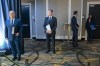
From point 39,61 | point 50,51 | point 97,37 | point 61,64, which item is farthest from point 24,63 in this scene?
point 97,37

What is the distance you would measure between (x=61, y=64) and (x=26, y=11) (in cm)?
658

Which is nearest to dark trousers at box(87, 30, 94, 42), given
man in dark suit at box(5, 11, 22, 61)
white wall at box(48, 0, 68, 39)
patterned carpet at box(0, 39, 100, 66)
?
white wall at box(48, 0, 68, 39)

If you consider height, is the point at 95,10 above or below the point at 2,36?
above

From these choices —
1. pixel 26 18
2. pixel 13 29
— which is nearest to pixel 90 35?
pixel 26 18

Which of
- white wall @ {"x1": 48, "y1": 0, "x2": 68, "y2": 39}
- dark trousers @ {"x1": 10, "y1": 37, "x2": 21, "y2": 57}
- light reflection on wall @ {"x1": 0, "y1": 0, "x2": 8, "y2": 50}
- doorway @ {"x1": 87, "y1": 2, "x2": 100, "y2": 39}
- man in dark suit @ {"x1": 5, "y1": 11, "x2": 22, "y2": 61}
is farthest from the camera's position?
doorway @ {"x1": 87, "y1": 2, "x2": 100, "y2": 39}

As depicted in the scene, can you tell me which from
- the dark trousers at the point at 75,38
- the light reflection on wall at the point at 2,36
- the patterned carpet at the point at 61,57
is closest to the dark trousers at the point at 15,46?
the patterned carpet at the point at 61,57

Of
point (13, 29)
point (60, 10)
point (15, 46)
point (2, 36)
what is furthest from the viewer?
point (60, 10)

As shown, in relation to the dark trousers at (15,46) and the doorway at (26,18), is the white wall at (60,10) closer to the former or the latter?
the doorway at (26,18)

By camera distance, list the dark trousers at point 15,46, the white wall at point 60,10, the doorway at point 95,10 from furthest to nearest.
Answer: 1. the doorway at point 95,10
2. the white wall at point 60,10
3. the dark trousers at point 15,46

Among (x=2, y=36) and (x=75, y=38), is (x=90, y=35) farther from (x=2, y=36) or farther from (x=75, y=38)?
(x=2, y=36)

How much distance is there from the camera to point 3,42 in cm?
914

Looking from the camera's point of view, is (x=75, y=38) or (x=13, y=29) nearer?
(x=13, y=29)

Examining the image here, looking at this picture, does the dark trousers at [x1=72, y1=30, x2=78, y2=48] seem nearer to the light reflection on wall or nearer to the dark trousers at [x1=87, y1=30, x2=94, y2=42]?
the dark trousers at [x1=87, y1=30, x2=94, y2=42]

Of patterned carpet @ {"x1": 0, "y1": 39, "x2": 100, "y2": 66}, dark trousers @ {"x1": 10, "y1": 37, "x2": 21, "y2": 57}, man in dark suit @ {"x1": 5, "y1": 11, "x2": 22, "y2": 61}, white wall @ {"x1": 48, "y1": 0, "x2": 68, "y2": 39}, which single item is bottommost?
patterned carpet @ {"x1": 0, "y1": 39, "x2": 100, "y2": 66}
